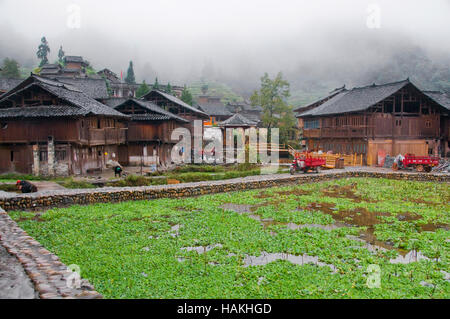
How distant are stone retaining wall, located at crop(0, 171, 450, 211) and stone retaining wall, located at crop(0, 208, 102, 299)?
6.91 m

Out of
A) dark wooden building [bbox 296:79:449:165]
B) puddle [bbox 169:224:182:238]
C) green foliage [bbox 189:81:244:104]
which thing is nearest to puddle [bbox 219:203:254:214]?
puddle [bbox 169:224:182:238]

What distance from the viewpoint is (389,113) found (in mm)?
35969

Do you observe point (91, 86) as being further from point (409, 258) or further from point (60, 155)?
point (409, 258)

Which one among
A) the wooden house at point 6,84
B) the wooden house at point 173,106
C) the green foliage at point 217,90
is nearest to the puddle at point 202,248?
the wooden house at point 173,106

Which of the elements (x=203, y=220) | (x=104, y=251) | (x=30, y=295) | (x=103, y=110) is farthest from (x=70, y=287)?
(x=103, y=110)

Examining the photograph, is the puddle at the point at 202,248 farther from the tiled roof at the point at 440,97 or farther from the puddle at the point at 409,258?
the tiled roof at the point at 440,97

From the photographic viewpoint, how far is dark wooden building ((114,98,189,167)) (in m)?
35.8

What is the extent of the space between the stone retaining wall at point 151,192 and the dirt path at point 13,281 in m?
10.1

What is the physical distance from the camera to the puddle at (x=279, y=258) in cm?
1007
